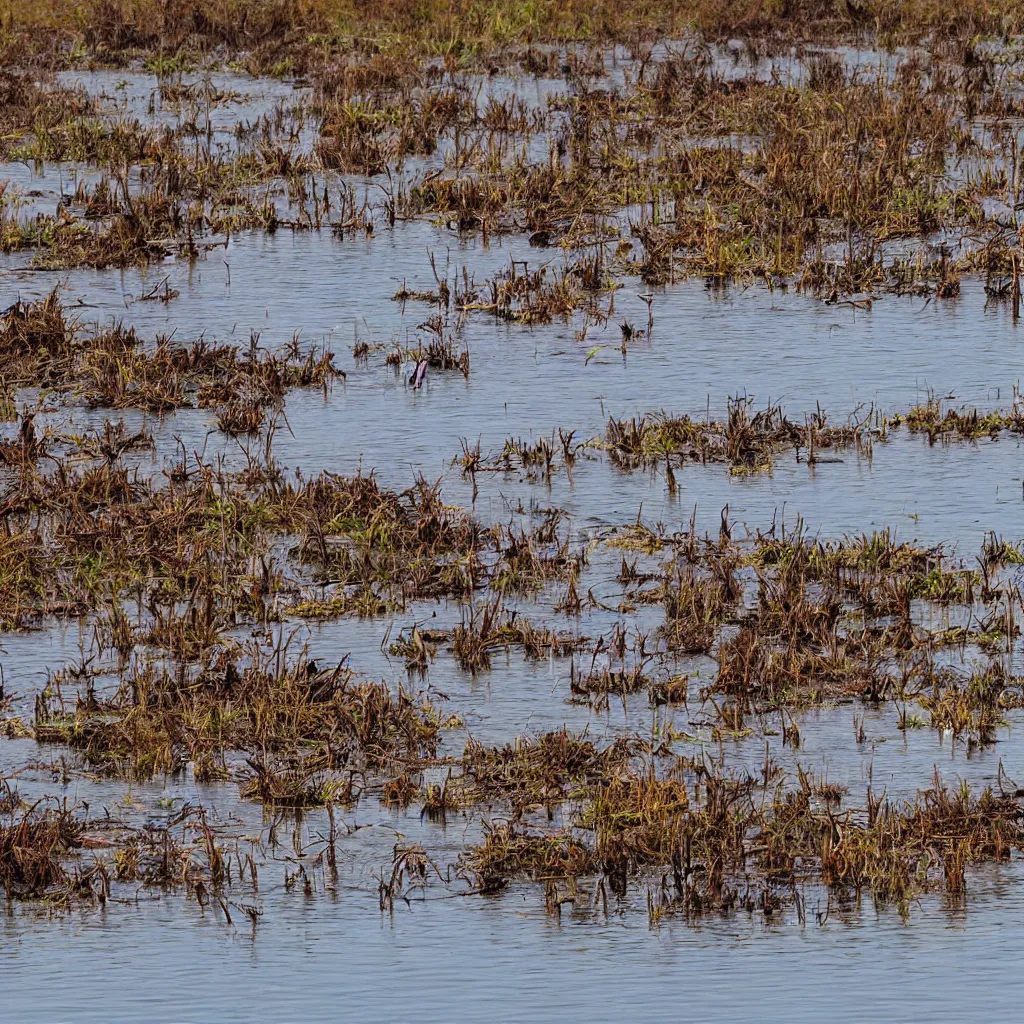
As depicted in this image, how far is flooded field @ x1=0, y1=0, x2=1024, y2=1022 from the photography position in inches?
225

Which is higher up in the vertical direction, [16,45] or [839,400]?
[16,45]

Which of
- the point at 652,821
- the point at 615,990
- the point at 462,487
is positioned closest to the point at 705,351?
the point at 462,487

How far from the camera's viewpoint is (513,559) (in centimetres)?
868

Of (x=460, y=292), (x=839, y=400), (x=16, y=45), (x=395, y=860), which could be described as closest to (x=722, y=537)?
(x=839, y=400)

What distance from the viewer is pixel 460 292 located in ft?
42.4

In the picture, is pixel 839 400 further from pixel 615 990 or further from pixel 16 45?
pixel 16 45

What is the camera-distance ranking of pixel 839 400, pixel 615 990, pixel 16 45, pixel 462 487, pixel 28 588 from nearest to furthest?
pixel 615 990, pixel 28 588, pixel 462 487, pixel 839 400, pixel 16 45

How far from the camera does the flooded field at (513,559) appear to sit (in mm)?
5715

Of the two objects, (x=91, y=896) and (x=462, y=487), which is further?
(x=462, y=487)

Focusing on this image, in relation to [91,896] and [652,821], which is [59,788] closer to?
[91,896]

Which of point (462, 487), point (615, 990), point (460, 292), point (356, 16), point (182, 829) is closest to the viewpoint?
point (615, 990)

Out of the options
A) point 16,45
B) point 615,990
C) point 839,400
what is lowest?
point 615,990

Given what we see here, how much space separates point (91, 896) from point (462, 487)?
4.00 metres

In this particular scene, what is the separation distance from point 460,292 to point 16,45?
8826mm
